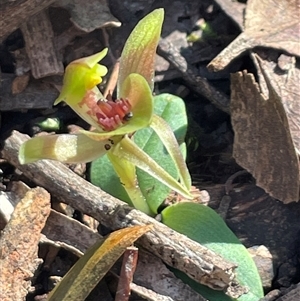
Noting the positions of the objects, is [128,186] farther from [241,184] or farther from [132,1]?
[132,1]

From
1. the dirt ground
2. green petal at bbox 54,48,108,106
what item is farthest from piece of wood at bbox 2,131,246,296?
green petal at bbox 54,48,108,106

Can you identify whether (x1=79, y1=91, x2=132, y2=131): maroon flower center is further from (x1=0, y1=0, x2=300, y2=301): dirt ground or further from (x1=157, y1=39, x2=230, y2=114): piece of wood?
(x1=157, y1=39, x2=230, y2=114): piece of wood

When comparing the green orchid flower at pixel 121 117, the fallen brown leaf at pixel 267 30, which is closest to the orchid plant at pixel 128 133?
the green orchid flower at pixel 121 117

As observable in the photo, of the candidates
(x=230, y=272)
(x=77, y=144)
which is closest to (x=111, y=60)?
(x=77, y=144)

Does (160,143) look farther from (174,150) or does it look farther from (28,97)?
(28,97)

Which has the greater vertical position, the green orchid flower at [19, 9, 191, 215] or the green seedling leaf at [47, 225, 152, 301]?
the green orchid flower at [19, 9, 191, 215]

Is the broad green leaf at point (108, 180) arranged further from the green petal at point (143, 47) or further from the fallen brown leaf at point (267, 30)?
the fallen brown leaf at point (267, 30)

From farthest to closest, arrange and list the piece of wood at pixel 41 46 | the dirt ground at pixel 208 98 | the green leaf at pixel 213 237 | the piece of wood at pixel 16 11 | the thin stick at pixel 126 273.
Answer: the piece of wood at pixel 41 46 < the piece of wood at pixel 16 11 < the dirt ground at pixel 208 98 < the green leaf at pixel 213 237 < the thin stick at pixel 126 273
